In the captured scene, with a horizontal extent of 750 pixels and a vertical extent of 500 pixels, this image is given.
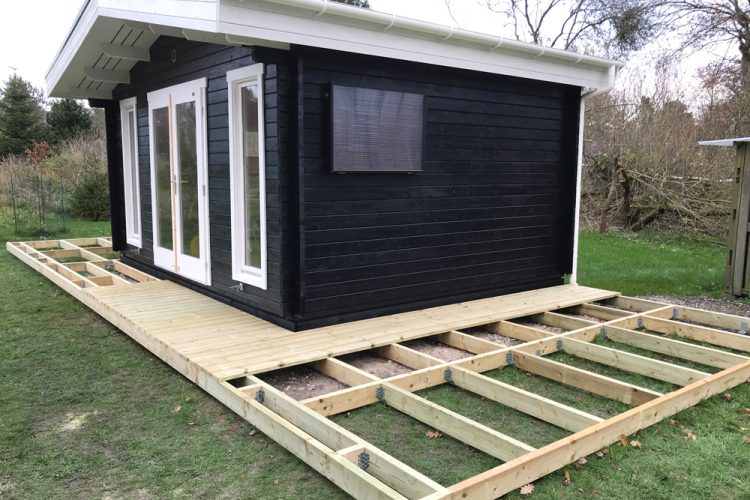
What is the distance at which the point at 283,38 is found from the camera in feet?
14.0

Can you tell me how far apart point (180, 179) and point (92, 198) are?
364 inches

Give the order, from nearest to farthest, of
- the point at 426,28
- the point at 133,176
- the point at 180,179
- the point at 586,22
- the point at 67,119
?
the point at 426,28, the point at 180,179, the point at 133,176, the point at 586,22, the point at 67,119

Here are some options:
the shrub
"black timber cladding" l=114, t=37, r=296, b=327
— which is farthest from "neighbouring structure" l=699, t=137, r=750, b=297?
the shrub

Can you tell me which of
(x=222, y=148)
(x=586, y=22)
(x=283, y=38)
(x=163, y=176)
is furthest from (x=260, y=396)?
(x=586, y=22)

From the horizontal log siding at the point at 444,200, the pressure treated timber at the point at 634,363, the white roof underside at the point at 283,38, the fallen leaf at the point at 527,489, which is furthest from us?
the horizontal log siding at the point at 444,200

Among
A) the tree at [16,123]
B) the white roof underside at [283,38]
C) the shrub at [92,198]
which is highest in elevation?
the tree at [16,123]

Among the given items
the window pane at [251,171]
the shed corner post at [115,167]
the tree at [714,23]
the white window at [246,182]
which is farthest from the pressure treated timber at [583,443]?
the tree at [714,23]

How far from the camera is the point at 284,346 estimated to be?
4.34m

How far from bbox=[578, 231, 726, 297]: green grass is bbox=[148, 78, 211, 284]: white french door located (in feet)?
15.0

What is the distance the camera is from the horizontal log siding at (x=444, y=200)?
486 centimetres

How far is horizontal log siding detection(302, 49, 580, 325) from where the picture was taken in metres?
4.86

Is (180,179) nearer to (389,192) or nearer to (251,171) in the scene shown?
(251,171)

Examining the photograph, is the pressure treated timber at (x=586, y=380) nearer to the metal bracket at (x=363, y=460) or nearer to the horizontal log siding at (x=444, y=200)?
the horizontal log siding at (x=444, y=200)

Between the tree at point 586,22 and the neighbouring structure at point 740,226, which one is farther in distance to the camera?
the tree at point 586,22
